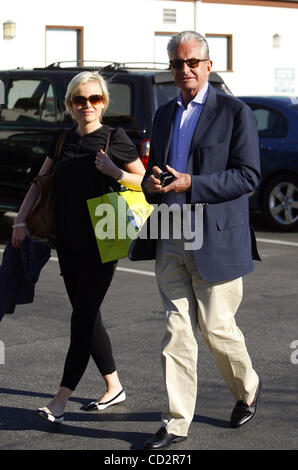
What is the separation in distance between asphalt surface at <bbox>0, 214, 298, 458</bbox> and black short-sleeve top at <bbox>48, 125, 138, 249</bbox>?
940 millimetres

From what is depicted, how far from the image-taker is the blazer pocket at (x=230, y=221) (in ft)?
16.2

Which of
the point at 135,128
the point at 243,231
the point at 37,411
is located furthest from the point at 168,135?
the point at 135,128

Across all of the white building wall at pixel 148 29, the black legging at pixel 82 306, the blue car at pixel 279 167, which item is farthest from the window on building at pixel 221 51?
the black legging at pixel 82 306

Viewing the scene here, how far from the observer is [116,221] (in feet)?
17.7

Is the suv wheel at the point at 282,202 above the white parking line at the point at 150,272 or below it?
above

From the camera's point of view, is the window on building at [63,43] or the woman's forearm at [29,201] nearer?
the woman's forearm at [29,201]

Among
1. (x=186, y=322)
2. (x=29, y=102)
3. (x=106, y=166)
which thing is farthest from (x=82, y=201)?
(x=29, y=102)

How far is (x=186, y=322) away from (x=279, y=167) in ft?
26.6

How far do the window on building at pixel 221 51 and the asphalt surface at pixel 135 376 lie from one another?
17332 mm

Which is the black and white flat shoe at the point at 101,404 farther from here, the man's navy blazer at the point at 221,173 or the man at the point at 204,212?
the man's navy blazer at the point at 221,173

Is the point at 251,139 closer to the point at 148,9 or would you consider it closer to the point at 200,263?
the point at 200,263

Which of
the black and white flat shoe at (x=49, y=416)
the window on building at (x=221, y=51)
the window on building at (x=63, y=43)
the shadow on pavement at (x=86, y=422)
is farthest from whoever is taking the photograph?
the window on building at (x=221, y=51)

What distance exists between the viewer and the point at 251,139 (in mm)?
4855

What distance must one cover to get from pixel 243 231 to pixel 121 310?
3319 mm
